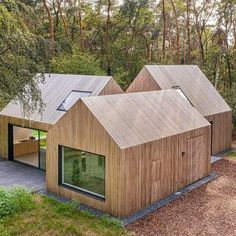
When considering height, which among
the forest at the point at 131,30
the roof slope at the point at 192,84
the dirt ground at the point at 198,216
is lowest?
the dirt ground at the point at 198,216

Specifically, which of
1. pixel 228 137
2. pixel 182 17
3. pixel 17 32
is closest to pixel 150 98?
pixel 17 32

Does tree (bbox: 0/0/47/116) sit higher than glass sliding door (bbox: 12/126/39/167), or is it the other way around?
tree (bbox: 0/0/47/116)

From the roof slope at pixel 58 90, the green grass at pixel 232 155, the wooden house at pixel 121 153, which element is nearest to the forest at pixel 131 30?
the green grass at pixel 232 155

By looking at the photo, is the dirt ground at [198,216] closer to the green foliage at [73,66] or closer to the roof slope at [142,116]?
the roof slope at [142,116]

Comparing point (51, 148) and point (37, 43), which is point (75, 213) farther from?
point (37, 43)

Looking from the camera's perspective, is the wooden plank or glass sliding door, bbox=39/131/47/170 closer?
the wooden plank

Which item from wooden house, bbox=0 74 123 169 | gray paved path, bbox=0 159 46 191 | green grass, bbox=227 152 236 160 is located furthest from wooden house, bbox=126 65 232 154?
gray paved path, bbox=0 159 46 191

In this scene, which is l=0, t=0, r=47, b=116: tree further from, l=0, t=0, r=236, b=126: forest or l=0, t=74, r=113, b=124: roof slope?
l=0, t=0, r=236, b=126: forest
